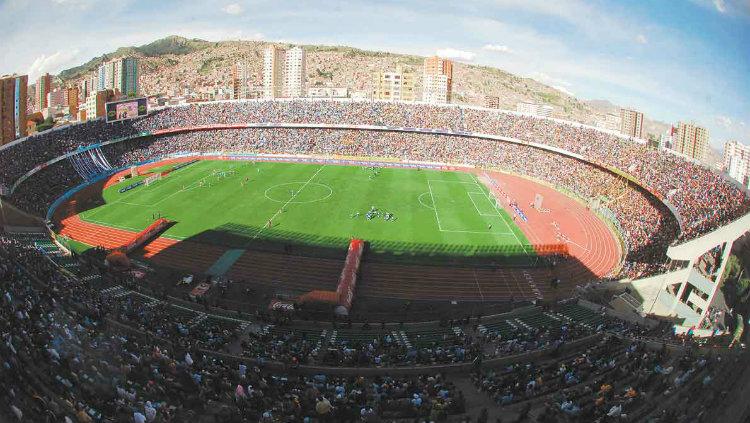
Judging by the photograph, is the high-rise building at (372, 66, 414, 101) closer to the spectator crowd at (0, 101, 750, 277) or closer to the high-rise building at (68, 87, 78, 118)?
the spectator crowd at (0, 101, 750, 277)

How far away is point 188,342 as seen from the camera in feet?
53.3

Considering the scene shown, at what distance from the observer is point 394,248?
31281mm

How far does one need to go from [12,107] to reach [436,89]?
108 meters

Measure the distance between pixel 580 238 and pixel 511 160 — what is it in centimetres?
2283

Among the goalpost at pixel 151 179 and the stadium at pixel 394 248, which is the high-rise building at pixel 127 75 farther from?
the goalpost at pixel 151 179

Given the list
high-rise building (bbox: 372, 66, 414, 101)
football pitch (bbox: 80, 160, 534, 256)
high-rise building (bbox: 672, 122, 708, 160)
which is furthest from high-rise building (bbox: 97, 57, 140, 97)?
high-rise building (bbox: 672, 122, 708, 160)

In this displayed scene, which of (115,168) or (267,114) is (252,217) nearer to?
(115,168)

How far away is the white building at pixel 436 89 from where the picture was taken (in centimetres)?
13375

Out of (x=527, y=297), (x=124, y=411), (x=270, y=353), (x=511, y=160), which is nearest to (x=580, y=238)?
(x=527, y=297)

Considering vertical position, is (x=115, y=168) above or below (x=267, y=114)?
below

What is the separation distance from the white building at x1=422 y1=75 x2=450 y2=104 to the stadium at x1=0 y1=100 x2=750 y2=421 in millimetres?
72785

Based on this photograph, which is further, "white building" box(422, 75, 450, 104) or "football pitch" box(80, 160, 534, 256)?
"white building" box(422, 75, 450, 104)

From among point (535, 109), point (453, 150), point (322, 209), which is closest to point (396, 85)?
point (453, 150)

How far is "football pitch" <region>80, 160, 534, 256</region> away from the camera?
107 feet
